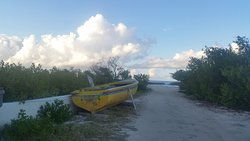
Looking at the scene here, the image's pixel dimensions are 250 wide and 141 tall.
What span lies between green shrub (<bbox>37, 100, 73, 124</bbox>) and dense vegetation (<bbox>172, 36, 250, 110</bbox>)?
1178 cm

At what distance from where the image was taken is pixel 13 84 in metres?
12.2

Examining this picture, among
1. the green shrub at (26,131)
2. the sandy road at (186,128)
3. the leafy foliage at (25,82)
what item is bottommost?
the sandy road at (186,128)

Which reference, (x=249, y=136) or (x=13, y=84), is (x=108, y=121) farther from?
(x=249, y=136)

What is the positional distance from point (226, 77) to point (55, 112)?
48.0 feet

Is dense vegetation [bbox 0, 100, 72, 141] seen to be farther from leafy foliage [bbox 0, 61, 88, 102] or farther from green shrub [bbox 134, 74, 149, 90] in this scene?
green shrub [bbox 134, 74, 149, 90]

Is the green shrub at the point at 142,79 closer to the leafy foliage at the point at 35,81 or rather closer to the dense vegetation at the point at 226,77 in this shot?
the dense vegetation at the point at 226,77

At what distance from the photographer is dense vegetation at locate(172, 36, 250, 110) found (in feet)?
75.0

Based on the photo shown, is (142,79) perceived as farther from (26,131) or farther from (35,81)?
(26,131)

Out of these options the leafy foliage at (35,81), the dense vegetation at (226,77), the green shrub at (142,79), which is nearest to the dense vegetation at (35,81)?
the leafy foliage at (35,81)

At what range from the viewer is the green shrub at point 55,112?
13000mm

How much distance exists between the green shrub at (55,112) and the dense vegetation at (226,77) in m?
11.8

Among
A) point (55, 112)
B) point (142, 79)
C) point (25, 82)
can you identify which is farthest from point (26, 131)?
point (142, 79)

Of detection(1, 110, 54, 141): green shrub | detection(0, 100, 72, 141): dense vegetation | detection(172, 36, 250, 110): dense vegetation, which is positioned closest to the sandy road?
detection(0, 100, 72, 141): dense vegetation

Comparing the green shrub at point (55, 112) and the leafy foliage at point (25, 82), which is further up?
the leafy foliage at point (25, 82)
